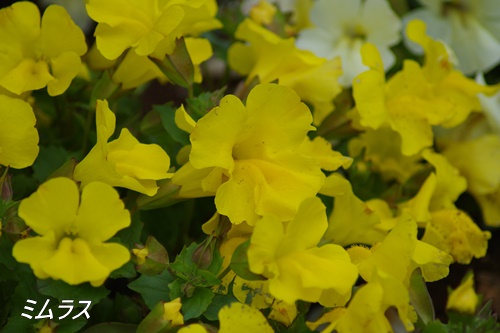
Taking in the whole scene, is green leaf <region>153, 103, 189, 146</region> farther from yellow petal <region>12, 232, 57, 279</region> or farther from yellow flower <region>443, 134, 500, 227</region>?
yellow flower <region>443, 134, 500, 227</region>

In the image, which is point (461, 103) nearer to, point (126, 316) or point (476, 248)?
point (476, 248)

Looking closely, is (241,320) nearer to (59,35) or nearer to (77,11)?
(59,35)

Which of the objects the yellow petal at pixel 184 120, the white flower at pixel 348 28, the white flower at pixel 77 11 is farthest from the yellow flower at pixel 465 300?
the white flower at pixel 77 11

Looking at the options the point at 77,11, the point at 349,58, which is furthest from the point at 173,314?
the point at 77,11

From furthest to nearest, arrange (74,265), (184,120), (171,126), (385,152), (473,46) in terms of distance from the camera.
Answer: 1. (473,46)
2. (385,152)
3. (171,126)
4. (184,120)
5. (74,265)

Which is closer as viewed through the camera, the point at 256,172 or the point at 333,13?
the point at 256,172

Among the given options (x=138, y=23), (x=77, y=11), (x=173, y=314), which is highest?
(x=138, y=23)

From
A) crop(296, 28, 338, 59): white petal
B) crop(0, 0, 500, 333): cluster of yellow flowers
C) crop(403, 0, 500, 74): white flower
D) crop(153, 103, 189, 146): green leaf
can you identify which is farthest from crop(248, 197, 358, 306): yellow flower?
crop(403, 0, 500, 74): white flower

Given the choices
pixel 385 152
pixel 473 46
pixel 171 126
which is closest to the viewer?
pixel 171 126
